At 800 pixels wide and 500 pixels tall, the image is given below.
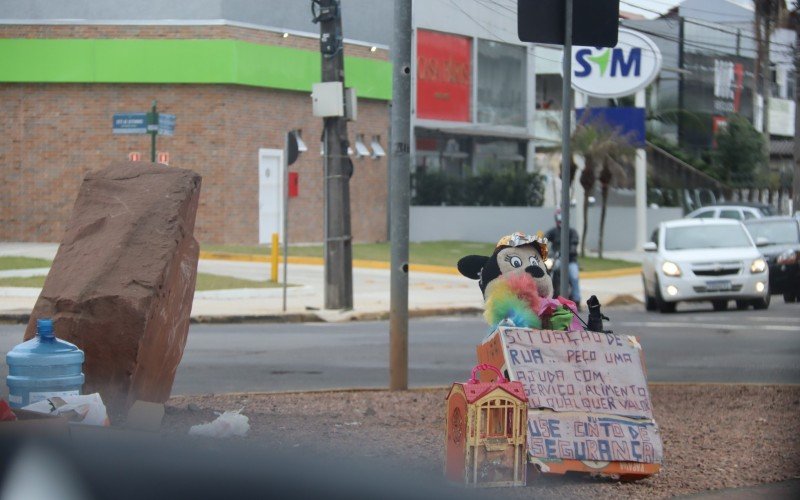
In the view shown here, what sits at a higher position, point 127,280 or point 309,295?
point 127,280

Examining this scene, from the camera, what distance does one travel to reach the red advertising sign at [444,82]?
3322 centimetres

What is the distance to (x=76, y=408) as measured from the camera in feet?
19.6

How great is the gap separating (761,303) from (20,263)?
494 inches

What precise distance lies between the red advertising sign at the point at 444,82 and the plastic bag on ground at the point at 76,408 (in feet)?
86.3

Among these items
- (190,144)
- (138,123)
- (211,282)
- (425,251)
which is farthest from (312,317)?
(425,251)

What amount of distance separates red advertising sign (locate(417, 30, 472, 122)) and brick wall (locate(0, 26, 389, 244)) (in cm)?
133

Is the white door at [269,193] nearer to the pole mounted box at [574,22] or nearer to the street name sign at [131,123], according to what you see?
the street name sign at [131,123]

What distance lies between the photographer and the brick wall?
27.7 m

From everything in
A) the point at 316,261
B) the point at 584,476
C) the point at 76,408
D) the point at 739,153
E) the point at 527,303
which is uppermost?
the point at 739,153

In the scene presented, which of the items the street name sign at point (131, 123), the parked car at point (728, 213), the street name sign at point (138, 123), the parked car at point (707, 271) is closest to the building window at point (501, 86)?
the parked car at point (728, 213)

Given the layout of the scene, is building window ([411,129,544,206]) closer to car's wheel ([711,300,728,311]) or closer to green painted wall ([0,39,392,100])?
green painted wall ([0,39,392,100])

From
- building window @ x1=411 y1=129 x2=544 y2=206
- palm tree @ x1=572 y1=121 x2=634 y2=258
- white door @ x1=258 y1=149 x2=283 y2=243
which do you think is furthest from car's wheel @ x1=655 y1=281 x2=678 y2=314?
building window @ x1=411 y1=129 x2=544 y2=206

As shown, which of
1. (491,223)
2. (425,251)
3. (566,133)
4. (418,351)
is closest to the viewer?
(566,133)

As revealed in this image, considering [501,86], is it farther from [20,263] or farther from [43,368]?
[43,368]
